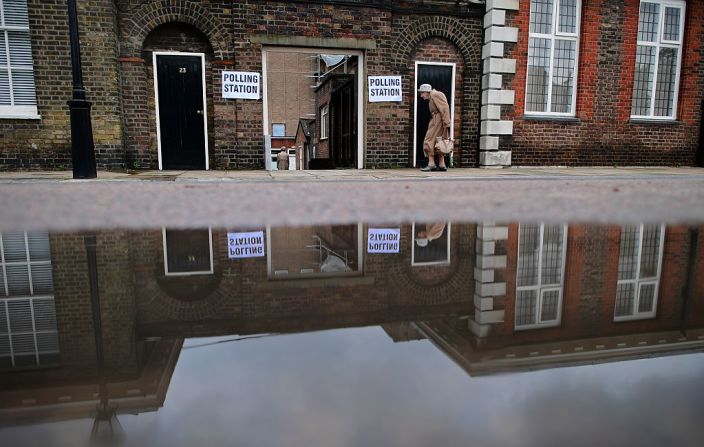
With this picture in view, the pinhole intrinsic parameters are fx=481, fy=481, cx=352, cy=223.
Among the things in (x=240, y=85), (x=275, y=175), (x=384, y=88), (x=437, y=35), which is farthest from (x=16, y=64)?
(x=437, y=35)

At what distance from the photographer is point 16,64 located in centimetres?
1009

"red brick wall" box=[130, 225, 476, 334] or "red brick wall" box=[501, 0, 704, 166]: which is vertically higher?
"red brick wall" box=[501, 0, 704, 166]

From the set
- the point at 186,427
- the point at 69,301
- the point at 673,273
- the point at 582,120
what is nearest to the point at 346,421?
the point at 186,427

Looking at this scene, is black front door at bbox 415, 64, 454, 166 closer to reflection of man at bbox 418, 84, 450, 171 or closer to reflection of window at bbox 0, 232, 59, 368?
reflection of man at bbox 418, 84, 450, 171

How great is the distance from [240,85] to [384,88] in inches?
136

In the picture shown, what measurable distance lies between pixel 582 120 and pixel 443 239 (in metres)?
11.7

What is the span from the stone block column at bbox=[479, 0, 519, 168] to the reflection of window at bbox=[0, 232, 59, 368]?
36.4 feet

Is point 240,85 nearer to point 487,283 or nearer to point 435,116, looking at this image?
point 435,116

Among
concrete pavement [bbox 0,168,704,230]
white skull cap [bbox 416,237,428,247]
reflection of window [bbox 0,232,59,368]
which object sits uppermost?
concrete pavement [bbox 0,168,704,230]

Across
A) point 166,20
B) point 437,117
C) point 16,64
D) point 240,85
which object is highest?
point 166,20

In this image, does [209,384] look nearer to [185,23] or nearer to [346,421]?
[346,421]

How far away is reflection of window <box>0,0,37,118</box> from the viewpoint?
32.6ft

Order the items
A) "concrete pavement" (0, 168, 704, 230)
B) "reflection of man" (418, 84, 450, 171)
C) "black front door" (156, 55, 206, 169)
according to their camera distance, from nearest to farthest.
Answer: "concrete pavement" (0, 168, 704, 230) → "reflection of man" (418, 84, 450, 171) → "black front door" (156, 55, 206, 169)

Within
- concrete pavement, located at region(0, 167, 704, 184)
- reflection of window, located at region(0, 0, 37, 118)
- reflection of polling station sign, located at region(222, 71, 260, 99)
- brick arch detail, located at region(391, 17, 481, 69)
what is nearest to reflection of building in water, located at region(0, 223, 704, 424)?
concrete pavement, located at region(0, 167, 704, 184)
